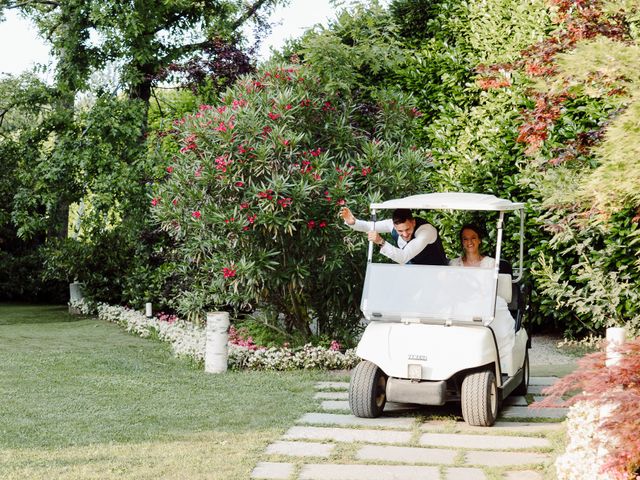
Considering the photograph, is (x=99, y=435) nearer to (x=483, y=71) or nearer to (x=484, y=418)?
(x=484, y=418)

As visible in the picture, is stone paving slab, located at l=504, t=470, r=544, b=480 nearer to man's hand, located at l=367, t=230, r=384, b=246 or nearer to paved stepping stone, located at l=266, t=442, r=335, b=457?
paved stepping stone, located at l=266, t=442, r=335, b=457

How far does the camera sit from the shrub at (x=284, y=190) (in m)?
8.67

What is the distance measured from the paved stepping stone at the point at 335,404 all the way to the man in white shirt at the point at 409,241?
118cm

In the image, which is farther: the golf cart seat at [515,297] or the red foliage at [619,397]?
the golf cart seat at [515,297]

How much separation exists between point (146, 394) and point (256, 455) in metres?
2.16

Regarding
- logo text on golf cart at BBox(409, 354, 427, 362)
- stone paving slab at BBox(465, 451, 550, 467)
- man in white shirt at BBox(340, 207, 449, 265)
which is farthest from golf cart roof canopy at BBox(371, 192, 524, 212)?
stone paving slab at BBox(465, 451, 550, 467)

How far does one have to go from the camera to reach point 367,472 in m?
5.09

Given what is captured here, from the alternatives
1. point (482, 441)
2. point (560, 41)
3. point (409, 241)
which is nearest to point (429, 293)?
point (409, 241)

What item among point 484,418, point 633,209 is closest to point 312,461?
point 484,418

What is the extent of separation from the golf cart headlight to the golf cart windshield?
44cm

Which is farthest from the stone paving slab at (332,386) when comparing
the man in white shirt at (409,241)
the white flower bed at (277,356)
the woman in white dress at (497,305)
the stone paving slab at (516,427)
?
the stone paving slab at (516,427)

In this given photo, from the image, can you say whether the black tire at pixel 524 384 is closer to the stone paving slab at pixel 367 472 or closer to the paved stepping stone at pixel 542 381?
the paved stepping stone at pixel 542 381

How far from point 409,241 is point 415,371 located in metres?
1.23

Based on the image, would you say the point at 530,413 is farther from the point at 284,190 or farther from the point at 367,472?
the point at 284,190
